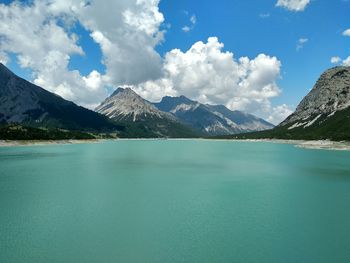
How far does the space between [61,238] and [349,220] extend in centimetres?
3344

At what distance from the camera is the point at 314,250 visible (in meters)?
31.4

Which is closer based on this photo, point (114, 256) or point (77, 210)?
point (114, 256)

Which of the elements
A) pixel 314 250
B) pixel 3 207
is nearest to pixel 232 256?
pixel 314 250

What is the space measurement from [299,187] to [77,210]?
42.8m

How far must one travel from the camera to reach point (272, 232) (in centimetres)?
3703

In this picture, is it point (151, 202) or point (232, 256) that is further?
point (151, 202)

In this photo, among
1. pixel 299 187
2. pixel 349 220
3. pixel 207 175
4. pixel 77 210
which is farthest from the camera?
pixel 207 175

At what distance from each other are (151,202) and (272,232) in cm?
2118

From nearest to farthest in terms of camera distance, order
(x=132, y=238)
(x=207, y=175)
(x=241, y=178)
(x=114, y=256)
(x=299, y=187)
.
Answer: (x=114, y=256) → (x=132, y=238) → (x=299, y=187) → (x=241, y=178) → (x=207, y=175)

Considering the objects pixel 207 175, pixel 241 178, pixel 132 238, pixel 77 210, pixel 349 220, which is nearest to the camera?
pixel 132 238

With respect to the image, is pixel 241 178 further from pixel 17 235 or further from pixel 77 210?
pixel 17 235

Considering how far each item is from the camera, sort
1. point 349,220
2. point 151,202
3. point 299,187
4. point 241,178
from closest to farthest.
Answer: point 349,220 < point 151,202 < point 299,187 < point 241,178

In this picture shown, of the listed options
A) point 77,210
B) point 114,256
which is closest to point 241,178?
point 77,210

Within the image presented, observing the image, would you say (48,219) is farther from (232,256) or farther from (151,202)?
(232,256)
